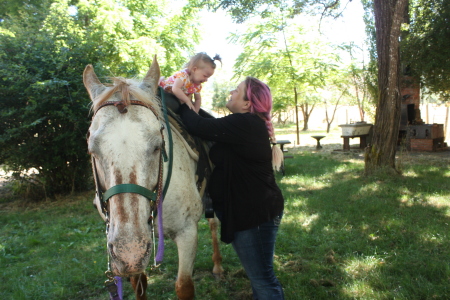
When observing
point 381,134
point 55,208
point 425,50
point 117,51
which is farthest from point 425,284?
point 117,51

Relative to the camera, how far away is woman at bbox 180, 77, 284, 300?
2.15 m

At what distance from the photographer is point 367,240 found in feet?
14.0

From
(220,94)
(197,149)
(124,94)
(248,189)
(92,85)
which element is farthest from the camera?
(220,94)

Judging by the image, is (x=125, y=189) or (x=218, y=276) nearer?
(x=125, y=189)

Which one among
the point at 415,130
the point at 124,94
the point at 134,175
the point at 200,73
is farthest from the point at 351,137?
the point at 134,175

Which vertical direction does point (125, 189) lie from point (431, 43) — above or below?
below

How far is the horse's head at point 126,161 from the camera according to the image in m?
1.53

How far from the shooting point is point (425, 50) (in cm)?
1041

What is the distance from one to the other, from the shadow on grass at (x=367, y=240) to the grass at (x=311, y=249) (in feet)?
0.04

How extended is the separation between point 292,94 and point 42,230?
14352mm

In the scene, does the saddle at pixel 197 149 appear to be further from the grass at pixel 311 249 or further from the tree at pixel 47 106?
the tree at pixel 47 106

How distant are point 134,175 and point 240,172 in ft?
2.70

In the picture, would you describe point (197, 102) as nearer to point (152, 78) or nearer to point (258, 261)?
point (152, 78)

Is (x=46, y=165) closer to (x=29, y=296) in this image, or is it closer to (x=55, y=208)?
(x=55, y=208)
